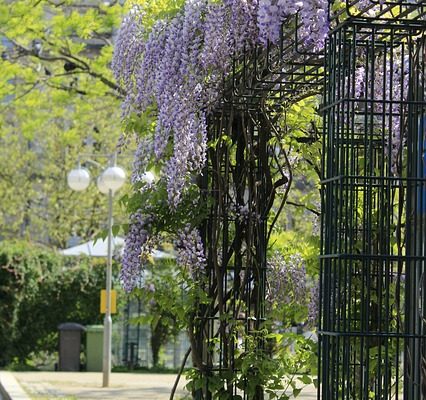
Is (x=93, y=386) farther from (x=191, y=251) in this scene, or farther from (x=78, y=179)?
(x=191, y=251)

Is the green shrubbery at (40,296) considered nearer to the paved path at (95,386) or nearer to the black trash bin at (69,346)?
the black trash bin at (69,346)

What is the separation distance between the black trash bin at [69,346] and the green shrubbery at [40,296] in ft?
3.19

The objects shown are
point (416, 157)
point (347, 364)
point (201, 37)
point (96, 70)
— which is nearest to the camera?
point (347, 364)

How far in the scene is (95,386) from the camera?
1922cm

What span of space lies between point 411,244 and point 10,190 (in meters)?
31.3

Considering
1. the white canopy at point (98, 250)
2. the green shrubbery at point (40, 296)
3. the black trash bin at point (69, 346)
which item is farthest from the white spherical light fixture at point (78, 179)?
the black trash bin at point (69, 346)

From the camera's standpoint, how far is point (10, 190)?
37.1 m

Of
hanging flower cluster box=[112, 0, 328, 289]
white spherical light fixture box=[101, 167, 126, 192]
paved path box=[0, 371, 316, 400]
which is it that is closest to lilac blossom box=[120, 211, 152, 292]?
hanging flower cluster box=[112, 0, 328, 289]

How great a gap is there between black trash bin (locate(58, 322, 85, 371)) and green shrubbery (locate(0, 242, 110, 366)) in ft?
3.19

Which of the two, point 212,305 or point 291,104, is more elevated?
point 291,104

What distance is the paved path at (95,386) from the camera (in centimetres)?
1686

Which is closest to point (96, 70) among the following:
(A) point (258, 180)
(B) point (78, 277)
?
(B) point (78, 277)

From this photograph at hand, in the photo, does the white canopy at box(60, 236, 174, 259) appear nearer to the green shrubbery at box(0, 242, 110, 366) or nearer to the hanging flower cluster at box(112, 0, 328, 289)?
the green shrubbery at box(0, 242, 110, 366)

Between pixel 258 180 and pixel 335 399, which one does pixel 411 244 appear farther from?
pixel 258 180
